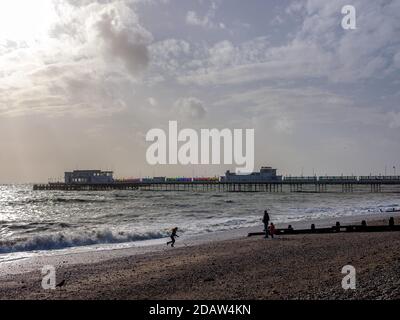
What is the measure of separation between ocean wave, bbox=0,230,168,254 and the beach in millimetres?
5029

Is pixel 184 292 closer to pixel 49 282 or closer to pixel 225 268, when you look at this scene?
pixel 225 268

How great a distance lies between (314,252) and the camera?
14172 mm

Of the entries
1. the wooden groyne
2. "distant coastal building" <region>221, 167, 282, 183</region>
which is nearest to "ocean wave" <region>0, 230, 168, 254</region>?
the wooden groyne

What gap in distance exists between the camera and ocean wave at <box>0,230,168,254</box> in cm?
2105

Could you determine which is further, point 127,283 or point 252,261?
point 252,261

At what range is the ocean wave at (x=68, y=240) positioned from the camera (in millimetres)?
21047

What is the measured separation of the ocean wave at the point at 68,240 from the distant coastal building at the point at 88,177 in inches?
4613

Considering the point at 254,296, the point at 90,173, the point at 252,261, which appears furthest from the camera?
the point at 90,173

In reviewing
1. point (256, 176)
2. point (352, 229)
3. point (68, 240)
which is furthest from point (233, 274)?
point (256, 176)

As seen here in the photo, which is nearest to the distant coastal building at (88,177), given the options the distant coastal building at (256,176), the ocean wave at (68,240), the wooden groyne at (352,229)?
the distant coastal building at (256,176)
